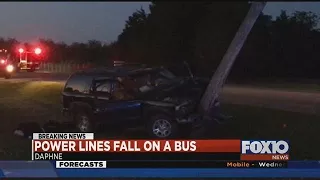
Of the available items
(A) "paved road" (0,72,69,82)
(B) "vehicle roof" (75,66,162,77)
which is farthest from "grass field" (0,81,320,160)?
(B) "vehicle roof" (75,66,162,77)

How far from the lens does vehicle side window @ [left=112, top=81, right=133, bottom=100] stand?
A: 487 centimetres

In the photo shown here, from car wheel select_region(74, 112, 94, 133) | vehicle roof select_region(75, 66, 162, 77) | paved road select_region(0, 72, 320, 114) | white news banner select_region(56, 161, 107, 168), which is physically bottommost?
white news banner select_region(56, 161, 107, 168)

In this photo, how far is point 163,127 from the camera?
4781 mm

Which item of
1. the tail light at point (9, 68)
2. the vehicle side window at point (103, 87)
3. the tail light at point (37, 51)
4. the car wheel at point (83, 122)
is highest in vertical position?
the tail light at point (37, 51)

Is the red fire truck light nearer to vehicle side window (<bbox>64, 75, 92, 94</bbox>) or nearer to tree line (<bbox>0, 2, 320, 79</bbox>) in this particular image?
vehicle side window (<bbox>64, 75, 92, 94</bbox>)

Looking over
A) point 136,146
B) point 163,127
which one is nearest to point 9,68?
point 136,146

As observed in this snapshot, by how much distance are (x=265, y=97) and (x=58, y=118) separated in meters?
2.13

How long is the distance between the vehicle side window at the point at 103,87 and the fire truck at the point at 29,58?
0.71 metres

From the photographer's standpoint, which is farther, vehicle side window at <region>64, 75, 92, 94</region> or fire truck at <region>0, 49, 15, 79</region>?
fire truck at <region>0, 49, 15, 79</region>

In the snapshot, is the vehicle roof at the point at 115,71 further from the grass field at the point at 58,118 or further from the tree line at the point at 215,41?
the grass field at the point at 58,118

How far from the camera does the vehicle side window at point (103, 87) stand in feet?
15.9

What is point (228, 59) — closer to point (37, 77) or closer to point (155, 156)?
point (155, 156)

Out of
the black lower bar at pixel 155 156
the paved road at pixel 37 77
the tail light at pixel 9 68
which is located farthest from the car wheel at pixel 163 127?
the tail light at pixel 9 68

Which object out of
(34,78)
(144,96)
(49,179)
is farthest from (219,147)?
(34,78)
